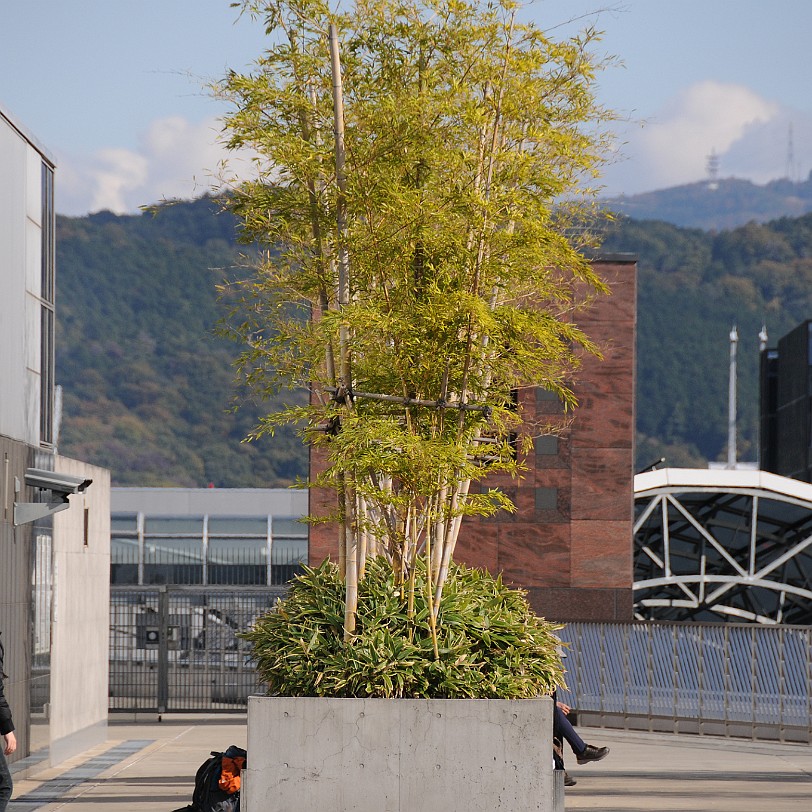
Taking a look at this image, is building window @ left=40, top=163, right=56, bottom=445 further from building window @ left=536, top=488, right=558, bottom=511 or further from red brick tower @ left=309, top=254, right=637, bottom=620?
building window @ left=536, top=488, right=558, bottom=511

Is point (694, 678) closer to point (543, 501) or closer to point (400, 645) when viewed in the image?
point (543, 501)

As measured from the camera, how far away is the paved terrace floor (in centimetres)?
1305

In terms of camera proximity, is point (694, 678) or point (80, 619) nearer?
point (80, 619)

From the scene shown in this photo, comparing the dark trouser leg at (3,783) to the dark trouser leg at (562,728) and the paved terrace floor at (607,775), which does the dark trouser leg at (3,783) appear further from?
the dark trouser leg at (562,728)

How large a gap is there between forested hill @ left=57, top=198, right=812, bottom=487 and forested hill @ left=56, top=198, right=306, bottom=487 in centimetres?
11

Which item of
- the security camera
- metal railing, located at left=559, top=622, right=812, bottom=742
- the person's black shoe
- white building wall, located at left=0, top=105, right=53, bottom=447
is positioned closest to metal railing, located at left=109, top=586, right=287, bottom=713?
metal railing, located at left=559, top=622, right=812, bottom=742

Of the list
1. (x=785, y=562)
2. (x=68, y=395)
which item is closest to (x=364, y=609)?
(x=785, y=562)

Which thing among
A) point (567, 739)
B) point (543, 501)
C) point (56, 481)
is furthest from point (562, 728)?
point (543, 501)

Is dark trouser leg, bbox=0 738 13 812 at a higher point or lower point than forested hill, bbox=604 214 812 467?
lower

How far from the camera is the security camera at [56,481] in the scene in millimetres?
14133

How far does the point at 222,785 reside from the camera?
1035 cm

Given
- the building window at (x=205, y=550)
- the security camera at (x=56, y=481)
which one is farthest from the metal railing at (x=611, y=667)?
the building window at (x=205, y=550)

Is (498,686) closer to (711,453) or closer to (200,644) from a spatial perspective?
(200,644)

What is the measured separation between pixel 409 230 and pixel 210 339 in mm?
107939
